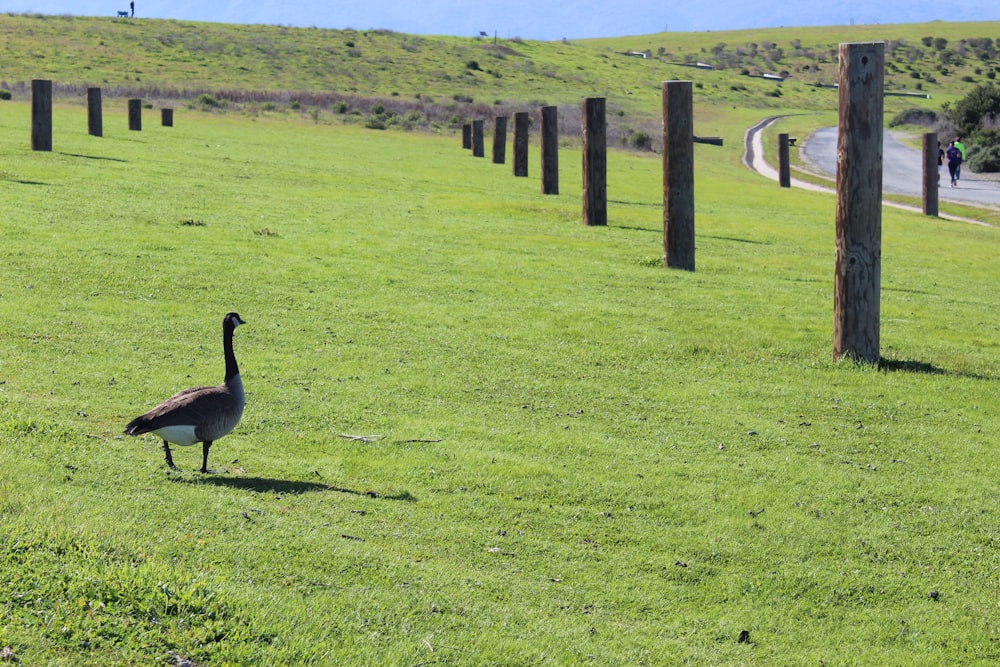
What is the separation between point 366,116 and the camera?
6788 cm

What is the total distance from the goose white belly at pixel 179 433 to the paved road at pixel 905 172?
28022 mm

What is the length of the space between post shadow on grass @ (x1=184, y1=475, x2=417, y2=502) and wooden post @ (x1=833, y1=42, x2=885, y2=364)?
22.4ft

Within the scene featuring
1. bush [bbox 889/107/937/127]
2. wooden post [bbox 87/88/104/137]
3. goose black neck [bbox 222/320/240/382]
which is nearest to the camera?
goose black neck [bbox 222/320/240/382]

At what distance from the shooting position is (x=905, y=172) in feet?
172

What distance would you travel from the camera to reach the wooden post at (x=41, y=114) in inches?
1139

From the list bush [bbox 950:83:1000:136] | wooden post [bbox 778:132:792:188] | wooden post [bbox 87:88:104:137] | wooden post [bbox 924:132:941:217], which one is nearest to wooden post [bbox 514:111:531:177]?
wooden post [bbox 778:132:792:188]

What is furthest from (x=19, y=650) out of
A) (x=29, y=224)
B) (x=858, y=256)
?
(x=29, y=224)

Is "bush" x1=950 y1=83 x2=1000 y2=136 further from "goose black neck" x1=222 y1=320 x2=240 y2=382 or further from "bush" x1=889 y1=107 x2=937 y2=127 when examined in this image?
"goose black neck" x1=222 y1=320 x2=240 y2=382

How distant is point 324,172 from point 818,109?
90346 millimetres

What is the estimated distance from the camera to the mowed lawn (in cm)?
631

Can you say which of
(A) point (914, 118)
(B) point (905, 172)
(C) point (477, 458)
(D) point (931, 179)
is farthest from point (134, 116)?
(A) point (914, 118)

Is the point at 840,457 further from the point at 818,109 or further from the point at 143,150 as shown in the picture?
the point at 818,109

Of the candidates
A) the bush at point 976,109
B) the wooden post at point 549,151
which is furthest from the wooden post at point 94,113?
the bush at point 976,109

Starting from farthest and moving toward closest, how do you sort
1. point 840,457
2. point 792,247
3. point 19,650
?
1. point 792,247
2. point 840,457
3. point 19,650
